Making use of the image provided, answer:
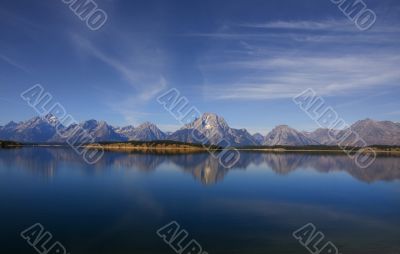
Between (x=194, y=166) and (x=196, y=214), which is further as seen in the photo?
(x=194, y=166)

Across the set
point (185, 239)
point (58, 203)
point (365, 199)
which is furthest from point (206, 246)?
point (365, 199)

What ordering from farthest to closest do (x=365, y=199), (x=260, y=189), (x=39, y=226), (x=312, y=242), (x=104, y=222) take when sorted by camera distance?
1. (x=260, y=189)
2. (x=365, y=199)
3. (x=104, y=222)
4. (x=39, y=226)
5. (x=312, y=242)

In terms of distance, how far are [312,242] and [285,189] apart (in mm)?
35366

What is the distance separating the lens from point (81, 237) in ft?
95.3

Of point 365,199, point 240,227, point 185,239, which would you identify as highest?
point 365,199

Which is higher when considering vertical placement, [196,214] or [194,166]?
[194,166]

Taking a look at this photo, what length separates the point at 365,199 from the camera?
55.4 m

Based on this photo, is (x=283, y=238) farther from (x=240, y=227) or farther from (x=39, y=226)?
(x=39, y=226)

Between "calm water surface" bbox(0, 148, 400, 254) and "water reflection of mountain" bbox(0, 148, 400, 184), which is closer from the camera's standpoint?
"calm water surface" bbox(0, 148, 400, 254)

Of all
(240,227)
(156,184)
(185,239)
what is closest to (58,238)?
(185,239)

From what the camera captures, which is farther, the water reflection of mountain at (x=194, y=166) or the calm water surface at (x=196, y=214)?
the water reflection of mountain at (x=194, y=166)

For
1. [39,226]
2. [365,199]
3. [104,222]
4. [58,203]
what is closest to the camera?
[39,226]

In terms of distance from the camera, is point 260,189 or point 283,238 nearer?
point 283,238

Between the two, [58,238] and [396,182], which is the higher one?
[396,182]
